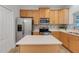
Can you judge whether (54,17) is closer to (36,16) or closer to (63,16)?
(63,16)

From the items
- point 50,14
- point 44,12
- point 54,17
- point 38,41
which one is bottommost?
point 38,41

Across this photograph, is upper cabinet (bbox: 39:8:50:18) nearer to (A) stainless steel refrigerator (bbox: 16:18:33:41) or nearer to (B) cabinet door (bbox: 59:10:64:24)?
(B) cabinet door (bbox: 59:10:64:24)

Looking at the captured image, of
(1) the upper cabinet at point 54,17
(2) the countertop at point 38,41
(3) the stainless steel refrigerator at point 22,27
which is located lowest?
(2) the countertop at point 38,41

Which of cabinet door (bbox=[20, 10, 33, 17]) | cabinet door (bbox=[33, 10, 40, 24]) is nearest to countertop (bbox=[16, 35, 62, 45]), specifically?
cabinet door (bbox=[33, 10, 40, 24])

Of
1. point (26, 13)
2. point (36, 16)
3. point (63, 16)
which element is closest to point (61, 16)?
point (63, 16)

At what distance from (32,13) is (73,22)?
7.82ft

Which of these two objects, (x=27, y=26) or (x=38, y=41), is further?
(x=27, y=26)

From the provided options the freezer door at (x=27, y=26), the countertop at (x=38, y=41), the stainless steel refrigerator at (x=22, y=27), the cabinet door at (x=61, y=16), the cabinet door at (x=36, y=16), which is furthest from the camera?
the cabinet door at (x=61, y=16)

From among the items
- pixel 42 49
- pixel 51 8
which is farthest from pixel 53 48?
pixel 51 8

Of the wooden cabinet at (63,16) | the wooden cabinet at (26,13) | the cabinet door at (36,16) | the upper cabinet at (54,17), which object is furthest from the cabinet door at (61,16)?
the wooden cabinet at (26,13)

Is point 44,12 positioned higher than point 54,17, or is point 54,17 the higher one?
point 44,12

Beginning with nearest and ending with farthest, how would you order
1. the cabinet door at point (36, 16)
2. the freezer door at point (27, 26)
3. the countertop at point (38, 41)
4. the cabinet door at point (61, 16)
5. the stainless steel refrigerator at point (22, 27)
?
the countertop at point (38, 41), the stainless steel refrigerator at point (22, 27), the freezer door at point (27, 26), the cabinet door at point (36, 16), the cabinet door at point (61, 16)

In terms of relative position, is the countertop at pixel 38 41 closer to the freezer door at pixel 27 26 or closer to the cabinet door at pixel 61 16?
the freezer door at pixel 27 26
